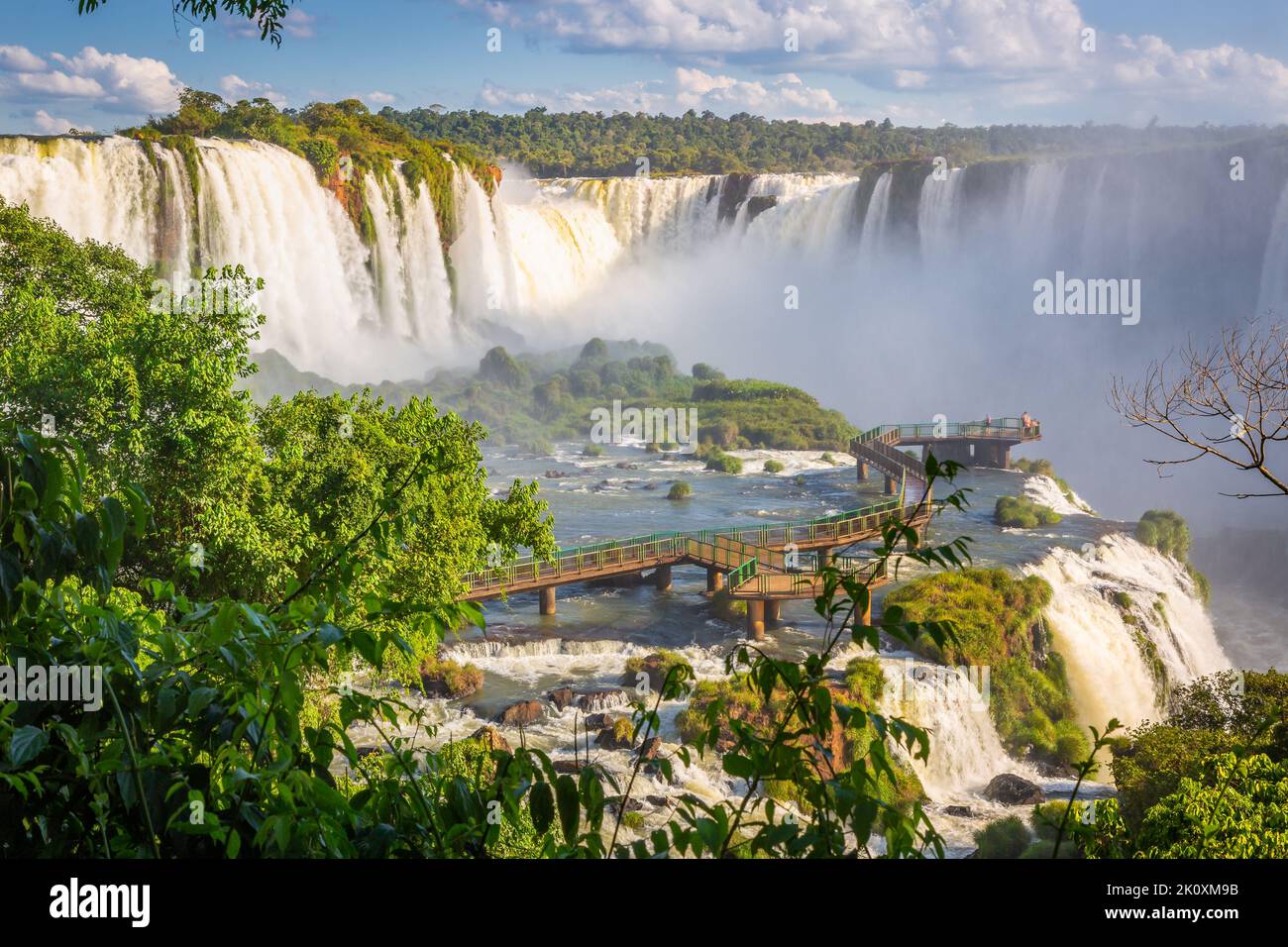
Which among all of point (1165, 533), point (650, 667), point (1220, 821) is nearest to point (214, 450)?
point (650, 667)

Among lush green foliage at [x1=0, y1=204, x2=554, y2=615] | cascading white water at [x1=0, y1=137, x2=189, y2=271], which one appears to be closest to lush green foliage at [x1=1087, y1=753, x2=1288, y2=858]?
lush green foliage at [x1=0, y1=204, x2=554, y2=615]

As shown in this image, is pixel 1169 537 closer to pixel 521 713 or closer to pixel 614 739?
pixel 614 739

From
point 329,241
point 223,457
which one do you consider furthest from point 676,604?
point 329,241

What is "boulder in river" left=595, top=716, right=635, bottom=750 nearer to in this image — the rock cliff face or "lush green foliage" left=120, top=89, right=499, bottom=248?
"lush green foliage" left=120, top=89, right=499, bottom=248

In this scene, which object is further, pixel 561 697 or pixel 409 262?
pixel 409 262

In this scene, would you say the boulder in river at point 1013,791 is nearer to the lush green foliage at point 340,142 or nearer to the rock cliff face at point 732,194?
the lush green foliage at point 340,142

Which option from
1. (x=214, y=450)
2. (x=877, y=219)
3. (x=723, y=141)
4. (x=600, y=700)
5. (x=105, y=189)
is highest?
(x=723, y=141)

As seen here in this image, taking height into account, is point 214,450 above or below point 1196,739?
above

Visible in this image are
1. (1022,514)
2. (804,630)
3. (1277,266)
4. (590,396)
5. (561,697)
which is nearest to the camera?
(561,697)
